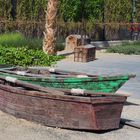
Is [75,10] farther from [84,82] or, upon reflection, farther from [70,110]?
[70,110]

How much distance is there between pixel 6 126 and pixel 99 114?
1739 millimetres

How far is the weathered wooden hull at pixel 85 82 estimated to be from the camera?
9547 mm

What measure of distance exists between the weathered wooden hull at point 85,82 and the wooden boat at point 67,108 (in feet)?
1.96

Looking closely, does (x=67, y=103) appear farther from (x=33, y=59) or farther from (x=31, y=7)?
(x=31, y=7)

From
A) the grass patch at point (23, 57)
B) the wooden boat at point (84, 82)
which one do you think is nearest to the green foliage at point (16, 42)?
the grass patch at point (23, 57)

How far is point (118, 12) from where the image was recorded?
3484cm

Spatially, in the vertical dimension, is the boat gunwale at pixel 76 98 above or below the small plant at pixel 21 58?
above

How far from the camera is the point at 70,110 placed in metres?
8.21

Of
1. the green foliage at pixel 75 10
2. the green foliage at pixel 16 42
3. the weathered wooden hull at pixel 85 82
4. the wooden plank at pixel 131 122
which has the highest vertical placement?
the green foliage at pixel 75 10

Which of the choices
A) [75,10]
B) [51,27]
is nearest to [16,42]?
[51,27]

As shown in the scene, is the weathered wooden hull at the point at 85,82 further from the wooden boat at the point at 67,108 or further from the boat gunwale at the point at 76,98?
the boat gunwale at the point at 76,98

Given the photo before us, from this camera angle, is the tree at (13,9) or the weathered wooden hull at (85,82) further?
the tree at (13,9)

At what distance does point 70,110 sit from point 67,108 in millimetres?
63

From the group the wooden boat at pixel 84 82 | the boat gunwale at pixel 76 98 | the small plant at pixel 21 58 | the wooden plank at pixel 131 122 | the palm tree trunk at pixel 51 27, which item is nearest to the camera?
the boat gunwale at pixel 76 98
